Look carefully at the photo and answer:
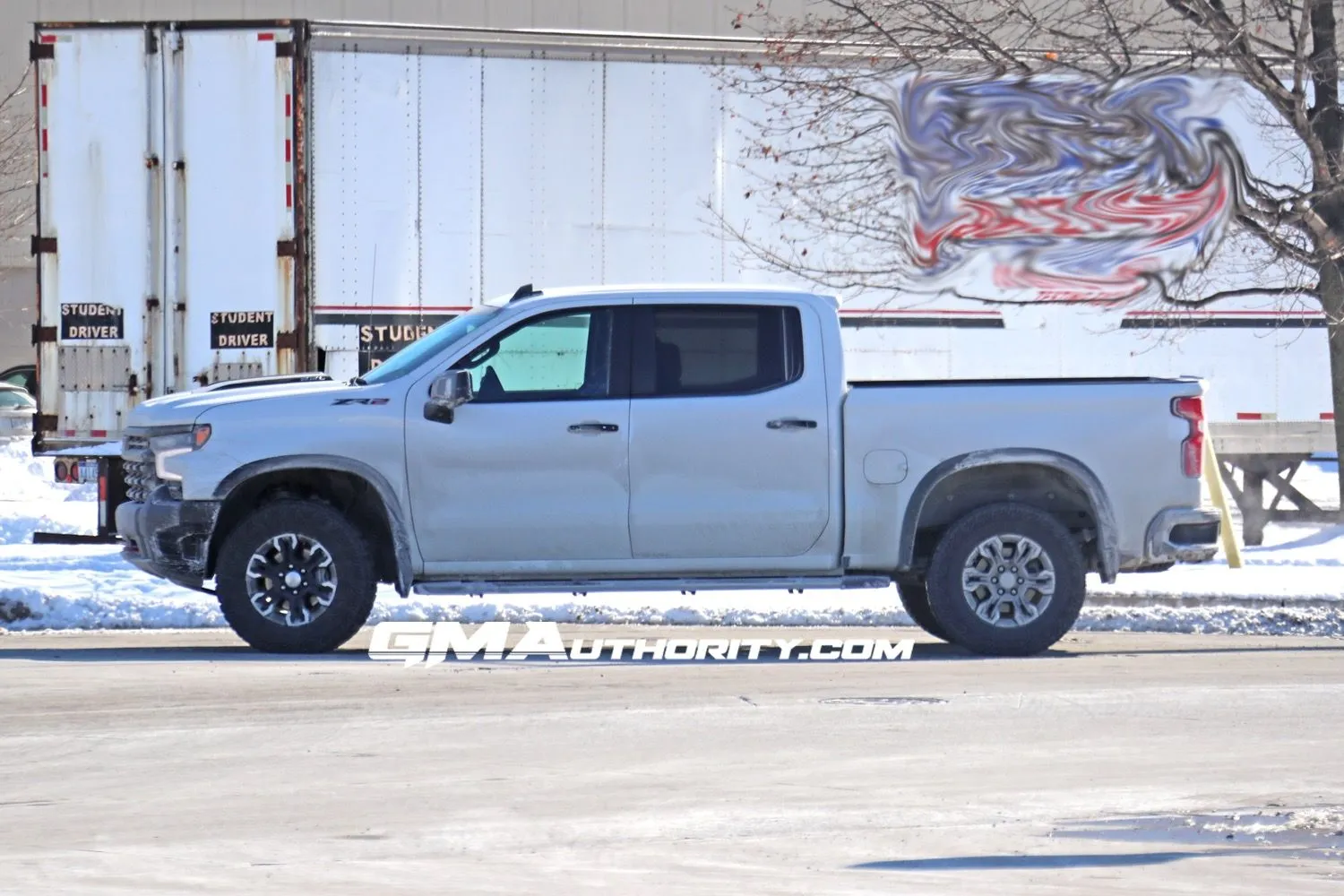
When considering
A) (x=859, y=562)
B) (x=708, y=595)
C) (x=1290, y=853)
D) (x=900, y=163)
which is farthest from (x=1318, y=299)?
(x=1290, y=853)

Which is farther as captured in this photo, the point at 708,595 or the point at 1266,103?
the point at 1266,103

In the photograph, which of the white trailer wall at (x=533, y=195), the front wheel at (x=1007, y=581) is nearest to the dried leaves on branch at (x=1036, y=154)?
the white trailer wall at (x=533, y=195)

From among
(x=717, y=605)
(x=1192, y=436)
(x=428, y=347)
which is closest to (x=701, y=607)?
(x=717, y=605)

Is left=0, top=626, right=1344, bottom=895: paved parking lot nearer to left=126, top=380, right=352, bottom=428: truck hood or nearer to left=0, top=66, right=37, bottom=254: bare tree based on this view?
left=126, top=380, right=352, bottom=428: truck hood

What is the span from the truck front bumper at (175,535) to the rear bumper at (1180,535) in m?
4.88

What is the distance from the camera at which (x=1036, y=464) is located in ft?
35.7

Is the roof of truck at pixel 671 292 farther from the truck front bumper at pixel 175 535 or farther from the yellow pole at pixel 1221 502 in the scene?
the yellow pole at pixel 1221 502

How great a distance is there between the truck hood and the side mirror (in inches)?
16.1

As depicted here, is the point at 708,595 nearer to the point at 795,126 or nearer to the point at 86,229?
the point at 795,126

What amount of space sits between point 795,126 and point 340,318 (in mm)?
3890

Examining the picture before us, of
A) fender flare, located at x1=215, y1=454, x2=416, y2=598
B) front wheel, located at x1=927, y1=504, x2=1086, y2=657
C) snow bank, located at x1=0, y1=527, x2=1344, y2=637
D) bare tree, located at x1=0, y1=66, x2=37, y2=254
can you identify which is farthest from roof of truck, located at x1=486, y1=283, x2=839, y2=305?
bare tree, located at x1=0, y1=66, x2=37, y2=254

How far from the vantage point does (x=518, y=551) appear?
10.5m

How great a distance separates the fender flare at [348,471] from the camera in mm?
10383

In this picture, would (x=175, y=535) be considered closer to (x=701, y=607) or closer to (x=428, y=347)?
(x=428, y=347)
